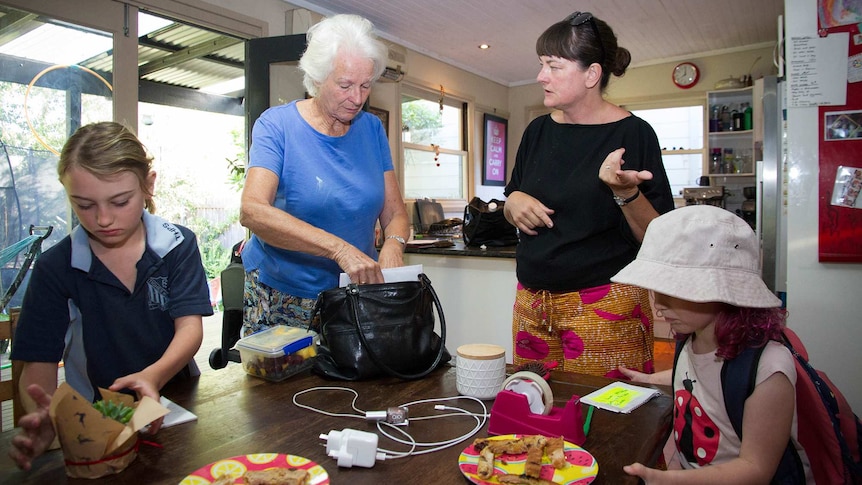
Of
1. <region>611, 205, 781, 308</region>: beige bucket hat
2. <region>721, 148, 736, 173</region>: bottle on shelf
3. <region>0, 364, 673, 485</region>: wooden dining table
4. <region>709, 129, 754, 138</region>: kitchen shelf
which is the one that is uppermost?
<region>709, 129, 754, 138</region>: kitchen shelf

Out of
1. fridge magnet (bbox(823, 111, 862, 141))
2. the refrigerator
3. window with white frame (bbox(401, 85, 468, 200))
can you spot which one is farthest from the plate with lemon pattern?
window with white frame (bbox(401, 85, 468, 200))

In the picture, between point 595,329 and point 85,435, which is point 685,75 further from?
point 85,435

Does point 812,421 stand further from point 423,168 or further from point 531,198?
point 423,168

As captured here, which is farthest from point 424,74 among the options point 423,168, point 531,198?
point 531,198

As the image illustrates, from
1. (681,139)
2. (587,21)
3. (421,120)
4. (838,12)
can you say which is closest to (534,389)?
(587,21)

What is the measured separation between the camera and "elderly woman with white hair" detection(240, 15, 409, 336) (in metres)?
1.44

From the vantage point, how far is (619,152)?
1.25m

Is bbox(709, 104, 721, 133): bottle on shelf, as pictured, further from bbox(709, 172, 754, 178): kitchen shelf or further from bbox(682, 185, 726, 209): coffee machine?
bbox(682, 185, 726, 209): coffee machine

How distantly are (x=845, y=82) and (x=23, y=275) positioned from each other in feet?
12.9

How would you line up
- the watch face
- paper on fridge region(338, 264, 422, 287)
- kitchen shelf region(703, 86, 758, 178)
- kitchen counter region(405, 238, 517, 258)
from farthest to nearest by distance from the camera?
the watch face < kitchen shelf region(703, 86, 758, 178) < kitchen counter region(405, 238, 517, 258) < paper on fridge region(338, 264, 422, 287)

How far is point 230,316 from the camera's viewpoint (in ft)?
5.26

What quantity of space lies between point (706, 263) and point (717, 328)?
116 millimetres

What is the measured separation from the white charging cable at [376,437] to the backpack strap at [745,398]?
0.41 metres

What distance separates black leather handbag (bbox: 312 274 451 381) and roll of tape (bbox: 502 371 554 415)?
0.23 m
